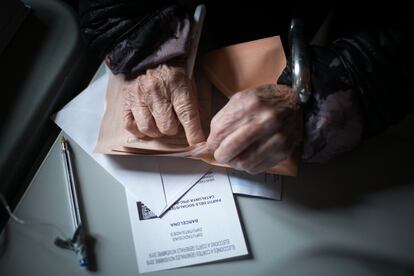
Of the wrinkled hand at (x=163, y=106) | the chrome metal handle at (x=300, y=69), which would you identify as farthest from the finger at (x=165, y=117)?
the chrome metal handle at (x=300, y=69)

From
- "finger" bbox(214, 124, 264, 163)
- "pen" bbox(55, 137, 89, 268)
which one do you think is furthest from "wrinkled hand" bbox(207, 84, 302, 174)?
"pen" bbox(55, 137, 89, 268)

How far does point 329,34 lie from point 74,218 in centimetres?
56

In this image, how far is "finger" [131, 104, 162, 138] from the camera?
0.57m

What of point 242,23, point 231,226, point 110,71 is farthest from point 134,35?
point 231,226

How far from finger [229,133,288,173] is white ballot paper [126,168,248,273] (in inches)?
3.3

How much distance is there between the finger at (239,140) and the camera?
48 cm

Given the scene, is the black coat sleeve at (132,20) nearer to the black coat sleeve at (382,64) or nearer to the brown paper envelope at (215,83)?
the brown paper envelope at (215,83)

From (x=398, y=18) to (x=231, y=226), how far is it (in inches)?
15.8

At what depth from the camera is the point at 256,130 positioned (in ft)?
1.57

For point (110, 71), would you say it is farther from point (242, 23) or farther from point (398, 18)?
point (398, 18)

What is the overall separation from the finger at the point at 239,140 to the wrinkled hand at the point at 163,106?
0.08 m

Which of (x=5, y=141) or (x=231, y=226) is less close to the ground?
(x=5, y=141)

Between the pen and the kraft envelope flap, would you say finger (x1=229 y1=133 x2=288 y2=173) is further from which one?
the pen

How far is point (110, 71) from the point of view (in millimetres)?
677
